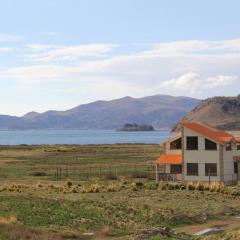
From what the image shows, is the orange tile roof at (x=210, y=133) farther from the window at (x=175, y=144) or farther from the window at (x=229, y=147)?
the window at (x=175, y=144)

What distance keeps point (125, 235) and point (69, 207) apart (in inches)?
349

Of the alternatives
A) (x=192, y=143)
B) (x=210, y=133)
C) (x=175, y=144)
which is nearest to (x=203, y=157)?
(x=192, y=143)

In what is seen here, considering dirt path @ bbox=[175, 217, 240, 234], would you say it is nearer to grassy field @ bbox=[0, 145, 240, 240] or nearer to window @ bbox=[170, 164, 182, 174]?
grassy field @ bbox=[0, 145, 240, 240]

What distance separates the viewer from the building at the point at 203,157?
2485 inches

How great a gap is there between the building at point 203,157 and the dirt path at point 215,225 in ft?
80.2

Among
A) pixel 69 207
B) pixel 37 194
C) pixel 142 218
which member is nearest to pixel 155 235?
pixel 142 218

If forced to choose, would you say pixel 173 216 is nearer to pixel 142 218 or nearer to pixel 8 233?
pixel 142 218

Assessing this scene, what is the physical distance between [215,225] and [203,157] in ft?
94.0

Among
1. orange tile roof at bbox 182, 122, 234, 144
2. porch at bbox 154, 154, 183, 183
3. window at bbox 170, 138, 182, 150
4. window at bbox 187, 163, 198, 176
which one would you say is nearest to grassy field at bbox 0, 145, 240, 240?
window at bbox 187, 163, 198, 176

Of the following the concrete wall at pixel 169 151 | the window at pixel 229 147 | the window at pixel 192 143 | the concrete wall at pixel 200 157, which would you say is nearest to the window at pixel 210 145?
the concrete wall at pixel 200 157

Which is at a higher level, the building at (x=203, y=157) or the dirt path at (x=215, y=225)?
the building at (x=203, y=157)

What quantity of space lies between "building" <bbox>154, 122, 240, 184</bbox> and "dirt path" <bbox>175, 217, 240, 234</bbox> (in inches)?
962

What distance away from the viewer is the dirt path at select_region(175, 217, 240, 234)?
33438 mm

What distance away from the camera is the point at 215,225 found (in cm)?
3575
